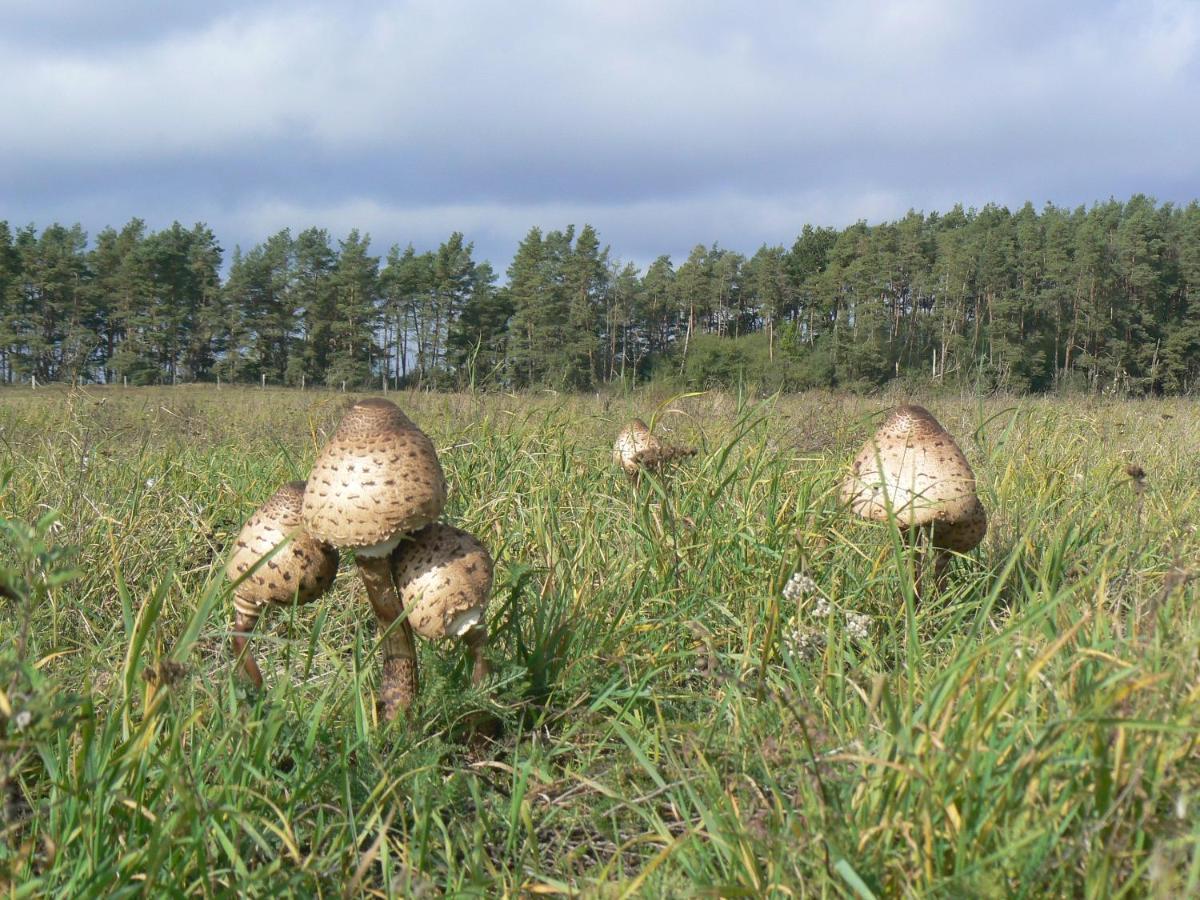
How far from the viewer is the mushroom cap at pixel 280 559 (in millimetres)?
2104

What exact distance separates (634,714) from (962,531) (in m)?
1.38

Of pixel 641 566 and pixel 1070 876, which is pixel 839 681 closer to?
pixel 1070 876

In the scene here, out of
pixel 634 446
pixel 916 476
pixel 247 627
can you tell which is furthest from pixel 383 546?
pixel 634 446

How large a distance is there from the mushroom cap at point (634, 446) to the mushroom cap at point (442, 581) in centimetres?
183

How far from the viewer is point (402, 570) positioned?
2.02 meters

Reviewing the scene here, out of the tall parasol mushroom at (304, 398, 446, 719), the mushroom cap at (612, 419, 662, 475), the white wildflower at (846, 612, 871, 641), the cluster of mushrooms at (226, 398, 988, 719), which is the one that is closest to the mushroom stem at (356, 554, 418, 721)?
the cluster of mushrooms at (226, 398, 988, 719)

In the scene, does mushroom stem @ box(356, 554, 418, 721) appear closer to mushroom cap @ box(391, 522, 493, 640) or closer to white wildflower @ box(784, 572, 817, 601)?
mushroom cap @ box(391, 522, 493, 640)

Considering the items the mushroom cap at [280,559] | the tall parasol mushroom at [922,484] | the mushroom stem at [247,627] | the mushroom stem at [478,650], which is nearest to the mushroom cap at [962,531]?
the tall parasol mushroom at [922,484]

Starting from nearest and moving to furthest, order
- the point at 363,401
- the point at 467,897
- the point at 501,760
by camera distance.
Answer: the point at 467,897 < the point at 363,401 < the point at 501,760

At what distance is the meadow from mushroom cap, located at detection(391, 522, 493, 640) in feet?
0.48

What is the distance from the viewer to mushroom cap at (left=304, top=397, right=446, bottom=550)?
1847 mm

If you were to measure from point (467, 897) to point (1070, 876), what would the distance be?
1.01 meters

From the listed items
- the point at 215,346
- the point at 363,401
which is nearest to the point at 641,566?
the point at 363,401

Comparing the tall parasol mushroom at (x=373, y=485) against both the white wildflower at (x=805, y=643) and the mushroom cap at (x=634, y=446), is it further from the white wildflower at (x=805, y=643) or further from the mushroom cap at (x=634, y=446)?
the mushroom cap at (x=634, y=446)
